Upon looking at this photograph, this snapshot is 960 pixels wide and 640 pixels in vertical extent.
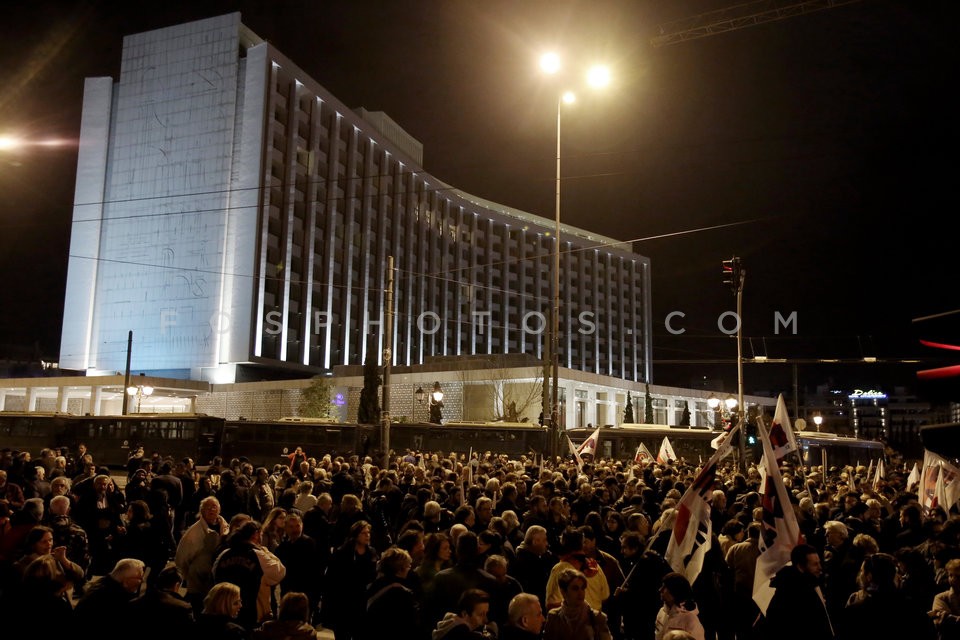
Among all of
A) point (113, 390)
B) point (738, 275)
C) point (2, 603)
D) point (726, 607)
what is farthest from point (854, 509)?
point (113, 390)

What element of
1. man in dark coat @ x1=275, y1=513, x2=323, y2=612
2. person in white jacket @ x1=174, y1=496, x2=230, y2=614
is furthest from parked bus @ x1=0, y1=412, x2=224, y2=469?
man in dark coat @ x1=275, y1=513, x2=323, y2=612

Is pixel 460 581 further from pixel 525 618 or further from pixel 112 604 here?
pixel 112 604

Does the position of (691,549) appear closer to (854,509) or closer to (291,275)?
(854,509)

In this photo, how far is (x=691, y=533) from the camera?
734 cm

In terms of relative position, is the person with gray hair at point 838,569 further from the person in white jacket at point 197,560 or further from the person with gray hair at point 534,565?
the person in white jacket at point 197,560

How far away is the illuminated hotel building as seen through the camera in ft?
227

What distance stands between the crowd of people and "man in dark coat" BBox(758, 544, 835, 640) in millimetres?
14

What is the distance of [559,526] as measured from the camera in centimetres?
953

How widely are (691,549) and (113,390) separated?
66.6 metres

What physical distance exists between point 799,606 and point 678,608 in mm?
983

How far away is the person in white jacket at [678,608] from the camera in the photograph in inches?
228

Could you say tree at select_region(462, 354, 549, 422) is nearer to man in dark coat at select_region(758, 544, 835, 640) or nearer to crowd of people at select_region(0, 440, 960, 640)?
crowd of people at select_region(0, 440, 960, 640)

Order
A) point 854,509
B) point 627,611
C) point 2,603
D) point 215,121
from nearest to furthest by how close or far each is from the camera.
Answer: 1. point 2,603
2. point 627,611
3. point 854,509
4. point 215,121

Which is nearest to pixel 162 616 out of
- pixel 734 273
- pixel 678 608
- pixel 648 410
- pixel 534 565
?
pixel 534 565
